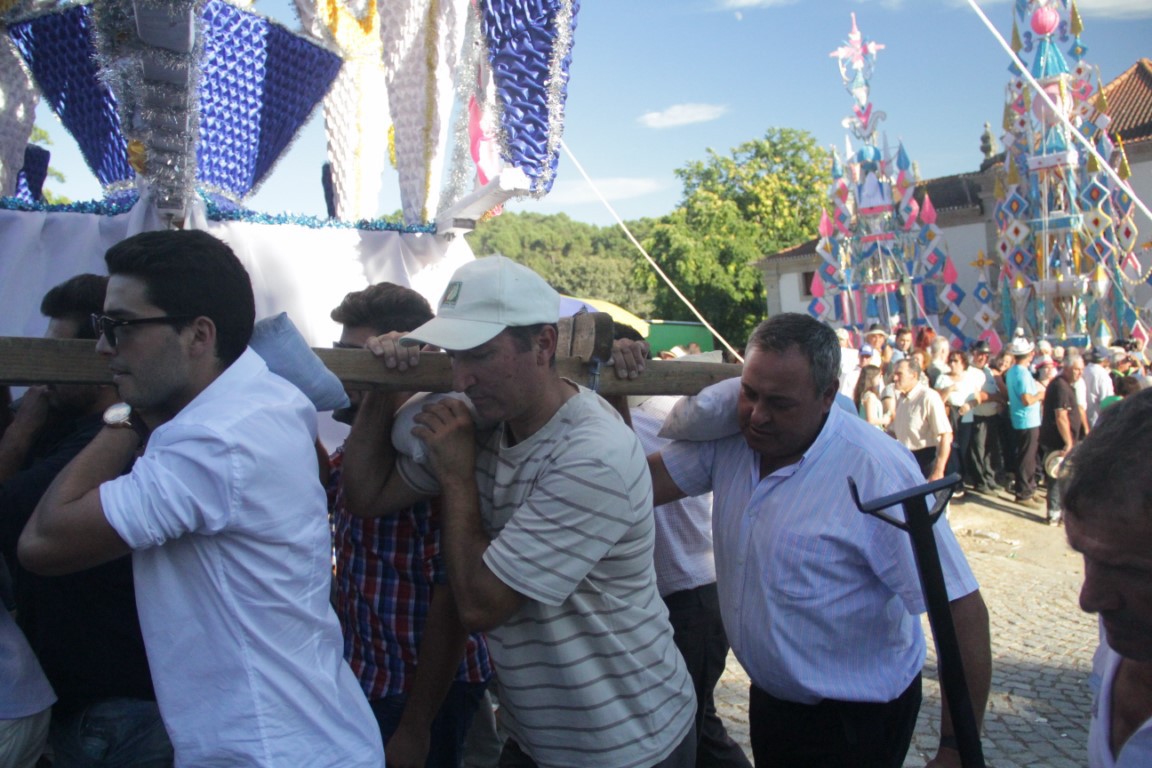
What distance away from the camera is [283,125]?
13.1 ft

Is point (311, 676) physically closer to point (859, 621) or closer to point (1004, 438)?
point (859, 621)

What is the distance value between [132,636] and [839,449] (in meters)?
1.77

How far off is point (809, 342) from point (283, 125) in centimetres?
267

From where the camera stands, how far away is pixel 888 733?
2381 mm

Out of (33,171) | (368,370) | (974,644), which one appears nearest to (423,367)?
(368,370)

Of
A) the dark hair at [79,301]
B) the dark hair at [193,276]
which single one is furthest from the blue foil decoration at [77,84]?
the dark hair at [193,276]

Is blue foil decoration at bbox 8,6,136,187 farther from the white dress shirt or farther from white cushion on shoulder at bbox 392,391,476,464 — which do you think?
the white dress shirt

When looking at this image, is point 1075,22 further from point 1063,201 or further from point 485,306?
point 485,306

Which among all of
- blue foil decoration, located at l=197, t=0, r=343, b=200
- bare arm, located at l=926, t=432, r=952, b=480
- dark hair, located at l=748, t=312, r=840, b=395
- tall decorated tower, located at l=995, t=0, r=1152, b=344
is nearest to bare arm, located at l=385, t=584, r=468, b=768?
dark hair, located at l=748, t=312, r=840, b=395

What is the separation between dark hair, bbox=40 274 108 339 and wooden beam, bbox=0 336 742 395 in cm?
63

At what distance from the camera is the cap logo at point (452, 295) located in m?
1.93

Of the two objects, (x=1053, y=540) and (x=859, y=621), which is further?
(x=1053, y=540)

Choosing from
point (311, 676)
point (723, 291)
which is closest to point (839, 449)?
point (311, 676)

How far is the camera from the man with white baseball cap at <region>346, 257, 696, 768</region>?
182 cm
